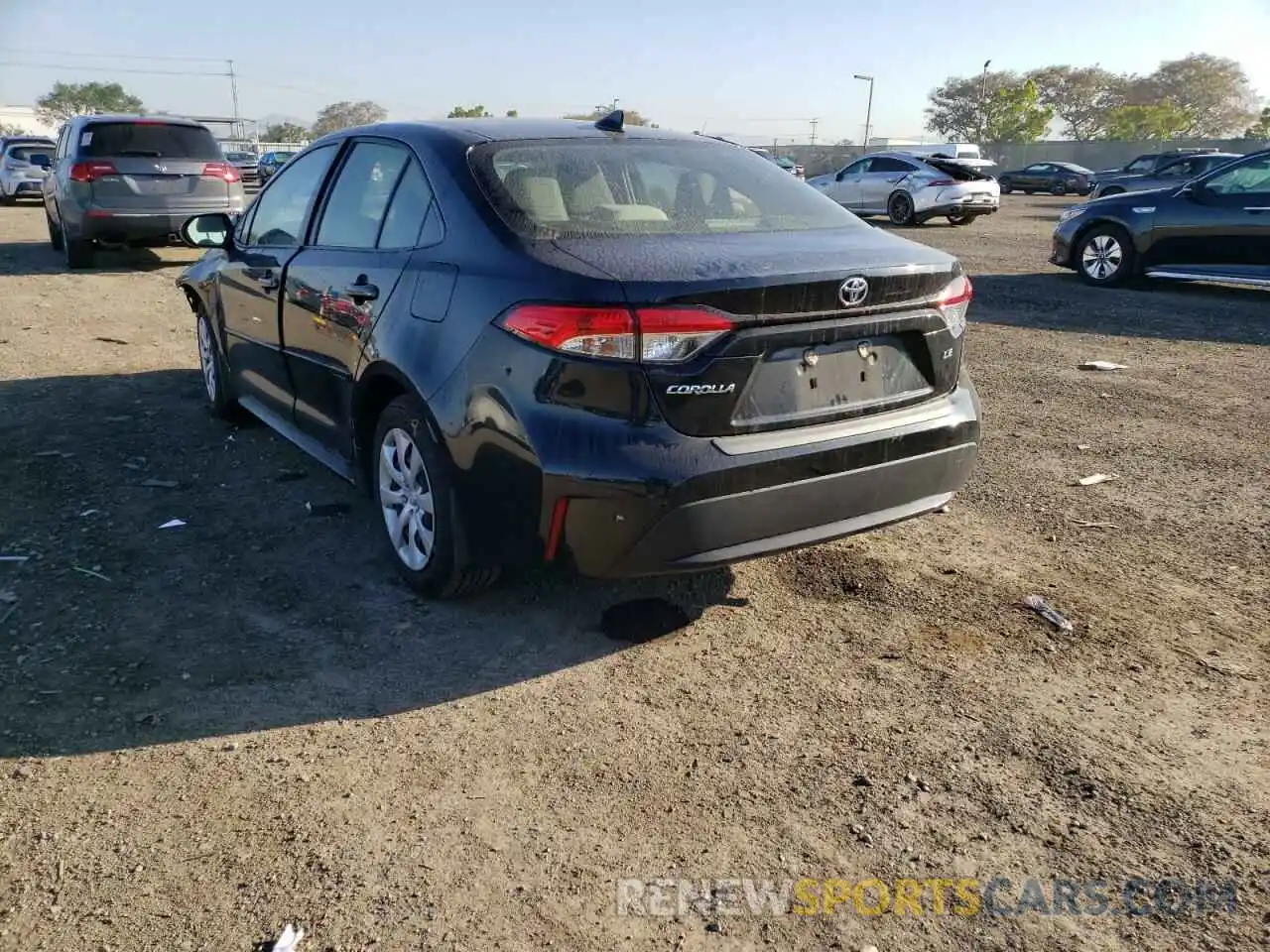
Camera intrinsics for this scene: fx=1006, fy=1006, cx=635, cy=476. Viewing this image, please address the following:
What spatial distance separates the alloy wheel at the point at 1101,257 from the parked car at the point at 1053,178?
30583mm

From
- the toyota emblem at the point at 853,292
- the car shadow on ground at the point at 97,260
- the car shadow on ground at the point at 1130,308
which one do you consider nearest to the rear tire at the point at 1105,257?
the car shadow on ground at the point at 1130,308

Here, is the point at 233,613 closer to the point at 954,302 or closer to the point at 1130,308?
the point at 954,302

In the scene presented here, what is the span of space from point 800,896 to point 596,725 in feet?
2.88

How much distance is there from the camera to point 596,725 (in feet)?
9.76

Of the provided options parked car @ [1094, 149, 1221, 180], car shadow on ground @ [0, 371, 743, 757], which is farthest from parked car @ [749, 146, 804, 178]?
parked car @ [1094, 149, 1221, 180]

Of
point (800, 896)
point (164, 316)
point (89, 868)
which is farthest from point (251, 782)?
point (164, 316)

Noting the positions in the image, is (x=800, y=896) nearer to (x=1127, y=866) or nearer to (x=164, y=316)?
(x=1127, y=866)

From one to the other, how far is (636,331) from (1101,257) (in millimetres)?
10807

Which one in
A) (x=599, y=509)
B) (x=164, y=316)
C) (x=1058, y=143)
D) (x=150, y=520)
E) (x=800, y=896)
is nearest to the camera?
(x=800, y=896)

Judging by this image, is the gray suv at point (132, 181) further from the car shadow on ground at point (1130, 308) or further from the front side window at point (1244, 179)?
the front side window at point (1244, 179)

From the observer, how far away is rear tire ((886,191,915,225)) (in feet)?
70.9

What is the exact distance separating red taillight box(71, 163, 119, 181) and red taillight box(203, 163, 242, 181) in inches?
39.9

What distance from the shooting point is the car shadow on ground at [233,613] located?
10.1 ft

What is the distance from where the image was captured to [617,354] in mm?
2822
